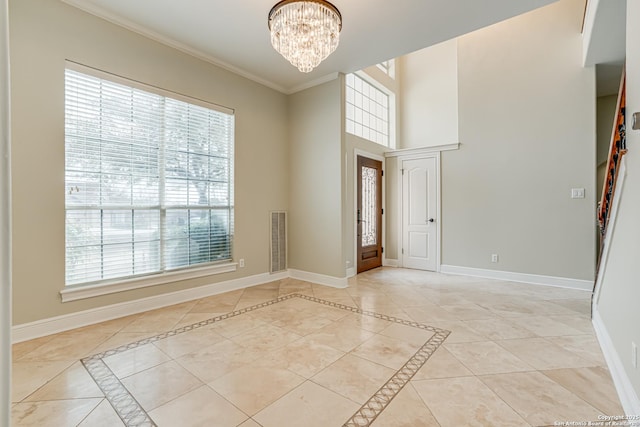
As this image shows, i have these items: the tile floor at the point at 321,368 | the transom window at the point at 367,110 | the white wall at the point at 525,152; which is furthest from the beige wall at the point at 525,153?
the transom window at the point at 367,110

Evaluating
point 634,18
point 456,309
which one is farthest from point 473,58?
point 456,309

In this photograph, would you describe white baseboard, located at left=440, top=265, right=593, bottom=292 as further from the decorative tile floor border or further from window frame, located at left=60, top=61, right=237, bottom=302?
window frame, located at left=60, top=61, right=237, bottom=302

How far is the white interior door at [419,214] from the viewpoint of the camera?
5.48 m

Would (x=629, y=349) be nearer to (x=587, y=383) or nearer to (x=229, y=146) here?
(x=587, y=383)

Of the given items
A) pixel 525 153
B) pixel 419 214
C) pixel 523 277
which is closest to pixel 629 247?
pixel 523 277

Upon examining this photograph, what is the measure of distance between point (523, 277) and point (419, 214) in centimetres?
192

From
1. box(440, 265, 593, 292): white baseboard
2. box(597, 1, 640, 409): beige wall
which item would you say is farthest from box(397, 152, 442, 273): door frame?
box(597, 1, 640, 409): beige wall

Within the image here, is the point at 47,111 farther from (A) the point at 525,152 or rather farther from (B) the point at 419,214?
(A) the point at 525,152

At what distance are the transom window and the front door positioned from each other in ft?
2.07

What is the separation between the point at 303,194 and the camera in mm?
4781

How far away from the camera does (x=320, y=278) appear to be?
4562 millimetres

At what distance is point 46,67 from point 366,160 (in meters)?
4.39

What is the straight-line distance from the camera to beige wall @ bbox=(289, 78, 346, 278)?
4.36 meters

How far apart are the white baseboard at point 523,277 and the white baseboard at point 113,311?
354cm
